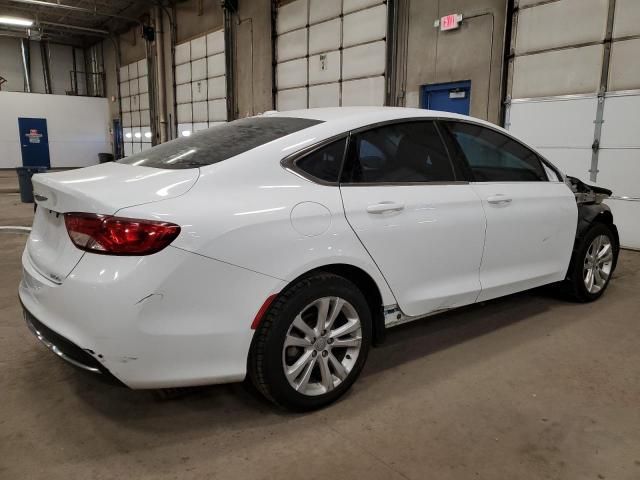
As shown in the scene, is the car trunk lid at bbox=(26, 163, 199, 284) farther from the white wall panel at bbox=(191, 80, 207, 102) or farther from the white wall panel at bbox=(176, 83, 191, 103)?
the white wall panel at bbox=(176, 83, 191, 103)

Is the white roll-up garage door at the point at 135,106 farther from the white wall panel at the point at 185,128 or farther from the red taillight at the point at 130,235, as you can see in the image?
the red taillight at the point at 130,235

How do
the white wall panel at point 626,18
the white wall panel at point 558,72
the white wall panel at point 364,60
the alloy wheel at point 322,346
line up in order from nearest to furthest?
1. the alloy wheel at point 322,346
2. the white wall panel at point 626,18
3. the white wall panel at point 558,72
4. the white wall panel at point 364,60

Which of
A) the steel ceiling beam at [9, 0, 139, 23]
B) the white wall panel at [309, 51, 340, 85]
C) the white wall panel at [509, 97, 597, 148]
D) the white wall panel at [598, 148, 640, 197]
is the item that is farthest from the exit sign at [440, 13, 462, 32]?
the steel ceiling beam at [9, 0, 139, 23]

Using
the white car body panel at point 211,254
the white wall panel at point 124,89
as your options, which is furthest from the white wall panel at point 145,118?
the white car body panel at point 211,254

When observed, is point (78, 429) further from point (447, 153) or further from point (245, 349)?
point (447, 153)

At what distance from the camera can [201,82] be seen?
13695 millimetres

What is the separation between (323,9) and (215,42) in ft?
13.7

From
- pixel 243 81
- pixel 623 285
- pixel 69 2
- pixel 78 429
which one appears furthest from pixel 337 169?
pixel 69 2

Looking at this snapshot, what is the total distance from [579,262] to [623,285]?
1.14 meters

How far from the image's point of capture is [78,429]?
207 cm

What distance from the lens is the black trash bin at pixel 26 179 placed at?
29.5ft

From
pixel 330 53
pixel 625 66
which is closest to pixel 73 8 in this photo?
pixel 330 53

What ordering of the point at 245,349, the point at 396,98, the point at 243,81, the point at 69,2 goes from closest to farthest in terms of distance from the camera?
the point at 245,349, the point at 396,98, the point at 243,81, the point at 69,2

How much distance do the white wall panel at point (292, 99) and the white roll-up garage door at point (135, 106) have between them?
7280 mm
